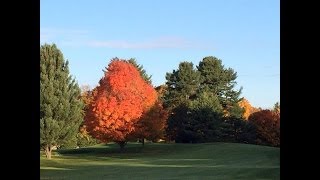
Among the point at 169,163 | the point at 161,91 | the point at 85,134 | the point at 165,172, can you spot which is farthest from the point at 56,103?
the point at 161,91

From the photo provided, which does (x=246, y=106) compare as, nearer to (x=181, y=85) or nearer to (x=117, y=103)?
(x=181, y=85)

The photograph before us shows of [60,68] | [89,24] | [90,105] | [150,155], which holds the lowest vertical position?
[150,155]

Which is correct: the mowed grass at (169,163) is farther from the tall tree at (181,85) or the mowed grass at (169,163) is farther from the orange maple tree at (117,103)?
the tall tree at (181,85)

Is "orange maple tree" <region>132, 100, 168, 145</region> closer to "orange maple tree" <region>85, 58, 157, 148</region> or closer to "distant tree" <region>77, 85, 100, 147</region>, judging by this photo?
"orange maple tree" <region>85, 58, 157, 148</region>

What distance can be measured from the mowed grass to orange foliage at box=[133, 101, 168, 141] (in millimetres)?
1486

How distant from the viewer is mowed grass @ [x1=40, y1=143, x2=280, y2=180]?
2072 centimetres

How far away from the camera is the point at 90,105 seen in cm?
3122

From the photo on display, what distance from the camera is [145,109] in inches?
1307

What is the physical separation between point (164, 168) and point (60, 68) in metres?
10.5

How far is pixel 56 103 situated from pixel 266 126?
13.7 metres

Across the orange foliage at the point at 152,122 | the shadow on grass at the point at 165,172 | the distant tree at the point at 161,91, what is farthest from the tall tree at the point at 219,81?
the shadow on grass at the point at 165,172

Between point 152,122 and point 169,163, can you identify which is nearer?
point 169,163
